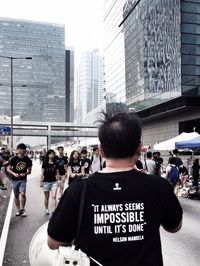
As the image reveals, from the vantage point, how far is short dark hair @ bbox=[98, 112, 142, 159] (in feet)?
6.89

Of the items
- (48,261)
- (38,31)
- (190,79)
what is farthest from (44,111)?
(48,261)

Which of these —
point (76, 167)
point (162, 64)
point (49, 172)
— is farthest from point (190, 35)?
point (49, 172)

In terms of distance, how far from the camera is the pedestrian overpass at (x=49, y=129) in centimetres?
8788

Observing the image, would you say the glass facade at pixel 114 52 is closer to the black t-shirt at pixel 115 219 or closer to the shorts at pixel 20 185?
the shorts at pixel 20 185

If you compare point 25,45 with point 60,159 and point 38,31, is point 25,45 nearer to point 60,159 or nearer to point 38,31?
point 38,31

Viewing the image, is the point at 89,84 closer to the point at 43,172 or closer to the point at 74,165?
the point at 74,165

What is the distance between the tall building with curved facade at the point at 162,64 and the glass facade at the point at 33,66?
Answer: 1555 centimetres

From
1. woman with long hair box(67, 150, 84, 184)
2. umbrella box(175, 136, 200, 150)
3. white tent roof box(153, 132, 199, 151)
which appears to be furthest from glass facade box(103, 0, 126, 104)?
woman with long hair box(67, 150, 84, 184)

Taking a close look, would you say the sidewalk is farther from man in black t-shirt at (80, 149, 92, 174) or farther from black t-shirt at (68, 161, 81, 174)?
man in black t-shirt at (80, 149, 92, 174)

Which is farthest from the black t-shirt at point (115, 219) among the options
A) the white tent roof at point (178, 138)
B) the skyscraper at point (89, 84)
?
the skyscraper at point (89, 84)

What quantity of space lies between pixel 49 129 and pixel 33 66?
25.4 m

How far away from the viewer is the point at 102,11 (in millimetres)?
82000

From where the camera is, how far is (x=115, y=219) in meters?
1.99

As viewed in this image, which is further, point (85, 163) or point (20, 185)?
point (85, 163)
